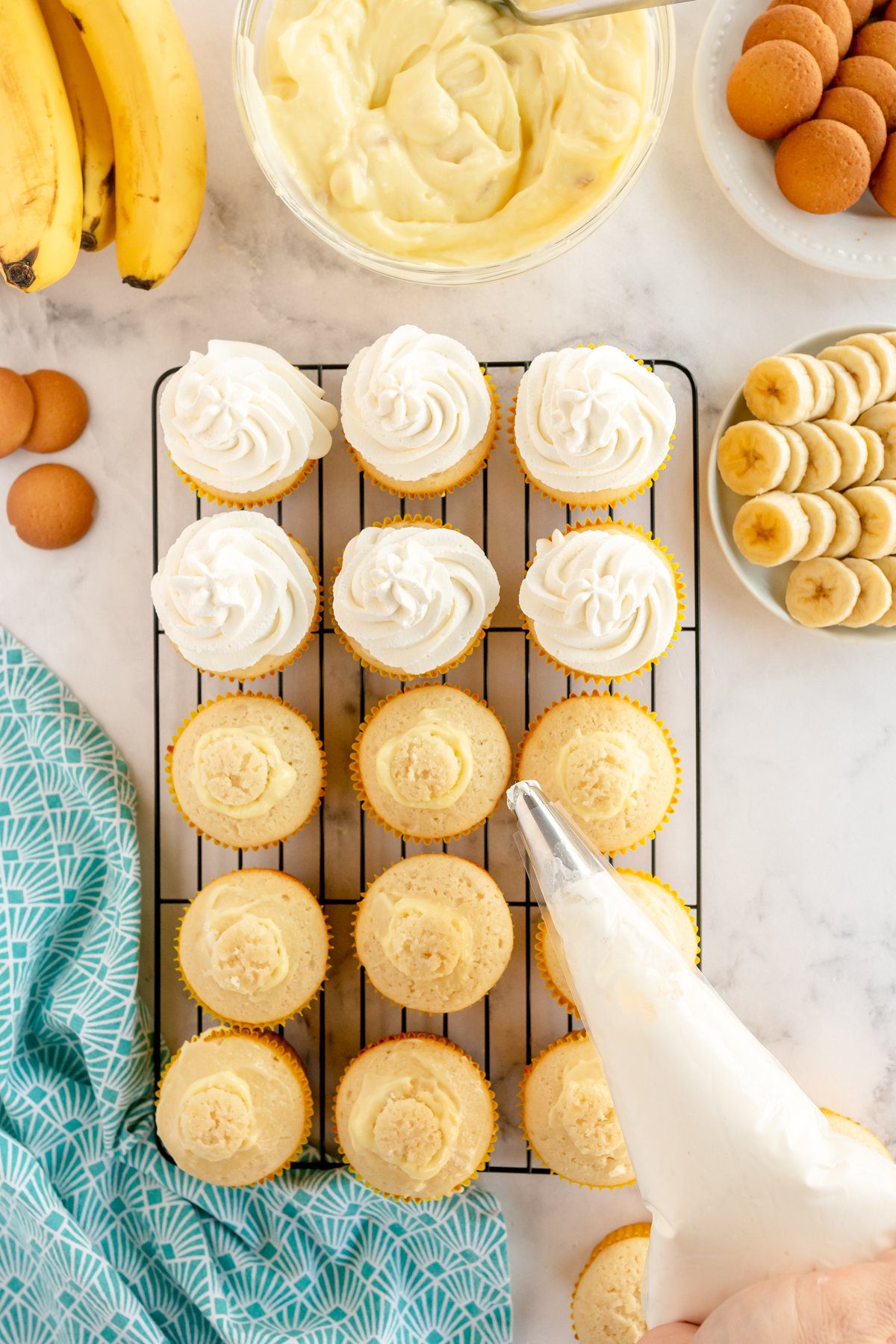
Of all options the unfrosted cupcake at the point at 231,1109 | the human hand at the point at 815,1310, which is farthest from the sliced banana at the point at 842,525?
the unfrosted cupcake at the point at 231,1109

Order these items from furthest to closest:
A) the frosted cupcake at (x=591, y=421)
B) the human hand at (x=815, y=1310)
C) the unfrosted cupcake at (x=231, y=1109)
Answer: the unfrosted cupcake at (x=231, y=1109), the frosted cupcake at (x=591, y=421), the human hand at (x=815, y=1310)

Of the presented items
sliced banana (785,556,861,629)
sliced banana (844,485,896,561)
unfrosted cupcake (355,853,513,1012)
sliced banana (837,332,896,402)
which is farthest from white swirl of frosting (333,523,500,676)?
sliced banana (837,332,896,402)

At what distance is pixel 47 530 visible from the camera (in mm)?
2088

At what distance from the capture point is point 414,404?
1.74 meters

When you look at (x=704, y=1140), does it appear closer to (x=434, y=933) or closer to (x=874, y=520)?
(x=434, y=933)

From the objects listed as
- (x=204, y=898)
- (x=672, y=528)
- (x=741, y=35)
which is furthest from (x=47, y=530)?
(x=741, y=35)

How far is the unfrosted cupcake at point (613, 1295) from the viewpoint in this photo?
6.06 feet

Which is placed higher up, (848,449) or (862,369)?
(862,369)

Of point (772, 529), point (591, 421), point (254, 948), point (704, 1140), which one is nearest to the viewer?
point (704, 1140)

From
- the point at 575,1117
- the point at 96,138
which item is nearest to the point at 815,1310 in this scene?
the point at 575,1117

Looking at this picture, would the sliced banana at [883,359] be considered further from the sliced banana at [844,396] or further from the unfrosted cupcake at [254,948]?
the unfrosted cupcake at [254,948]

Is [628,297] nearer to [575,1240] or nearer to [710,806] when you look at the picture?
[710,806]

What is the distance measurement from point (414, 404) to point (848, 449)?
0.83 metres

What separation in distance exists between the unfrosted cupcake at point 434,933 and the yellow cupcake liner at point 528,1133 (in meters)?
0.19
